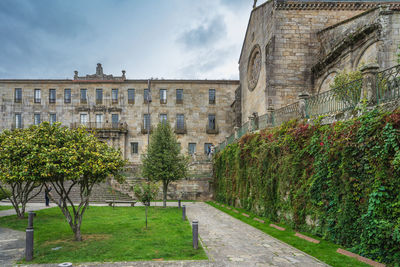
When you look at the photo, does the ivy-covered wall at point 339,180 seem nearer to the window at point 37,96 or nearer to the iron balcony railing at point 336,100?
the iron balcony railing at point 336,100

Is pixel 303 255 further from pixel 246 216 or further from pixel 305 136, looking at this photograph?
pixel 246 216

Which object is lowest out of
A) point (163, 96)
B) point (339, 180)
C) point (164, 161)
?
point (339, 180)

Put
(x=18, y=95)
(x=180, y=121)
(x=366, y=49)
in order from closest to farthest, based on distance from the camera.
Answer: (x=366, y=49)
(x=18, y=95)
(x=180, y=121)

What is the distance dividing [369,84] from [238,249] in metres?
5.90

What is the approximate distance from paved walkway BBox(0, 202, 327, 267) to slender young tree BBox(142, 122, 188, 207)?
788 centimetres

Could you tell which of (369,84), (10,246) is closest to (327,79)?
(369,84)

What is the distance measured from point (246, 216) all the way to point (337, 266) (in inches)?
307

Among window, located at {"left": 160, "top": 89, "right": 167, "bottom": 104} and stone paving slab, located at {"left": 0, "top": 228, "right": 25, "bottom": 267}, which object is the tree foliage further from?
window, located at {"left": 160, "top": 89, "right": 167, "bottom": 104}

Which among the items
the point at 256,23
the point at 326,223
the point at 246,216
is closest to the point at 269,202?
the point at 246,216

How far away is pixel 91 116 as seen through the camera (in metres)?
36.4

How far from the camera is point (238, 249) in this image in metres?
7.95

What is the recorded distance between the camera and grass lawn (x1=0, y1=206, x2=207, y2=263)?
23.3 feet

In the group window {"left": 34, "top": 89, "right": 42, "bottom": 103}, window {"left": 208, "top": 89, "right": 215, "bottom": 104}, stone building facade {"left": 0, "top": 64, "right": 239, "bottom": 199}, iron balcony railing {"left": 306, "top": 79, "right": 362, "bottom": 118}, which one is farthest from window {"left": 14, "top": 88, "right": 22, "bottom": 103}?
iron balcony railing {"left": 306, "top": 79, "right": 362, "bottom": 118}

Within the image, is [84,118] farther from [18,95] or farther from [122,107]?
[18,95]
